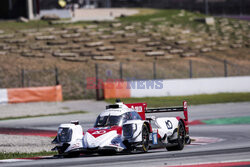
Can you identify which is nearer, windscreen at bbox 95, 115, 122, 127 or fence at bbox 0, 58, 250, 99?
windscreen at bbox 95, 115, 122, 127

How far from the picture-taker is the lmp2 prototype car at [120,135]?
14016 mm

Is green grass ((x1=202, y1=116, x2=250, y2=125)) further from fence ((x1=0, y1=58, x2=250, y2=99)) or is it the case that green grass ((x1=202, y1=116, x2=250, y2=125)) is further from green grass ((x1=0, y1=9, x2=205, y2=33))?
green grass ((x1=0, y1=9, x2=205, y2=33))

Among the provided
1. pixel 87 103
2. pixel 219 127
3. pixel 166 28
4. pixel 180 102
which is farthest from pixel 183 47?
pixel 180 102

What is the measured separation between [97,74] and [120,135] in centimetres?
2821

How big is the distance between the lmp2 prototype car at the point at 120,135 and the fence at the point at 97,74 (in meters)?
24.7

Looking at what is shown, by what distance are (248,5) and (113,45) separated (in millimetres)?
23632

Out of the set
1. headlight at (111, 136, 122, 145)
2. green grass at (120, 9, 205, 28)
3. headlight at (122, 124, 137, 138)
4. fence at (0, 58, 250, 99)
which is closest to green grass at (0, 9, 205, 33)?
green grass at (120, 9, 205, 28)

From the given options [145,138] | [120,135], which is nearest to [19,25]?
[145,138]

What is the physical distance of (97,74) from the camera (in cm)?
4241

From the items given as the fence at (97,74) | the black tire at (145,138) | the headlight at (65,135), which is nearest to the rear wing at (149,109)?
the black tire at (145,138)

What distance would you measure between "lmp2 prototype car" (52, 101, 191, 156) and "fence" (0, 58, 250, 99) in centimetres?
2474

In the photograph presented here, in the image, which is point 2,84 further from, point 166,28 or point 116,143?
point 116,143

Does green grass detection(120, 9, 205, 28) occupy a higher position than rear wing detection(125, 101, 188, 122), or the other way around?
rear wing detection(125, 101, 188, 122)

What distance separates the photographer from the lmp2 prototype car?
14016 millimetres
